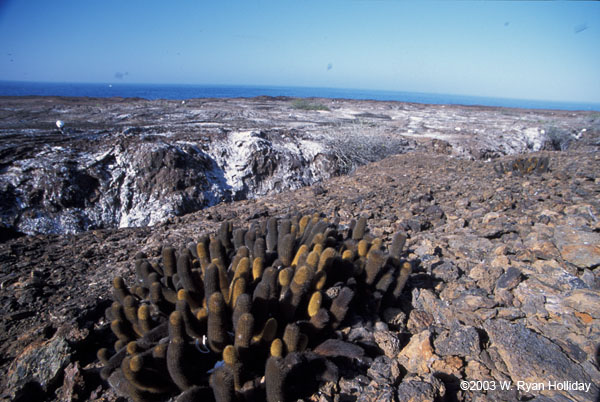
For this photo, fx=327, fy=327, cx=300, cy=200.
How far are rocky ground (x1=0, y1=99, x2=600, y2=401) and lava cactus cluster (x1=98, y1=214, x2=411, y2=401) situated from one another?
22cm

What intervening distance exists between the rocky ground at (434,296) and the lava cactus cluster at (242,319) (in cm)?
22

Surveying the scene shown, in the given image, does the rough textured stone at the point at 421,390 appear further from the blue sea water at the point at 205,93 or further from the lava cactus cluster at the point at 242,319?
the blue sea water at the point at 205,93

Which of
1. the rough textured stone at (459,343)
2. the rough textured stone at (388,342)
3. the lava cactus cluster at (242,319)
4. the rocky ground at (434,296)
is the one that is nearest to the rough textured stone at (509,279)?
the rocky ground at (434,296)

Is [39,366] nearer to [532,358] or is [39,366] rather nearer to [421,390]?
[421,390]

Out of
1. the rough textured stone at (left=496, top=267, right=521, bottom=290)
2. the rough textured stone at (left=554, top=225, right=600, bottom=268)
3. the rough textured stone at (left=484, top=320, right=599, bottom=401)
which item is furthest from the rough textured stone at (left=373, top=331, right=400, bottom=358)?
the rough textured stone at (left=554, top=225, right=600, bottom=268)

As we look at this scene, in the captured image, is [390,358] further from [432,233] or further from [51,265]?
[51,265]

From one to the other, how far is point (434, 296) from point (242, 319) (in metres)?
1.59

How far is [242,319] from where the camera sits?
1.78 meters

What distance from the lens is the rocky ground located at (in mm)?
1883

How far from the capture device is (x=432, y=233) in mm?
3994

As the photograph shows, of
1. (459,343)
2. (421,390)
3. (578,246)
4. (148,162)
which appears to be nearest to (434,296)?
(459,343)

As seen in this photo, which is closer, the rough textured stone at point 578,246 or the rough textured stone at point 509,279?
the rough textured stone at point 509,279

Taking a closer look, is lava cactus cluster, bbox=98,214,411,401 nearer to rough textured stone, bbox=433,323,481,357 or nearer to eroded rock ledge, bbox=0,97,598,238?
rough textured stone, bbox=433,323,481,357

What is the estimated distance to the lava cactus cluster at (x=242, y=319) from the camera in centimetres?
174
